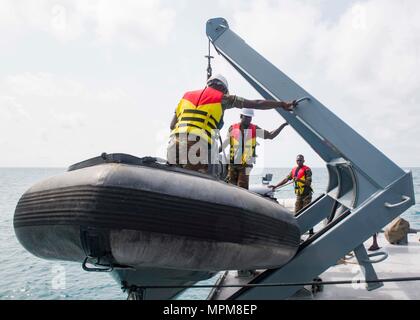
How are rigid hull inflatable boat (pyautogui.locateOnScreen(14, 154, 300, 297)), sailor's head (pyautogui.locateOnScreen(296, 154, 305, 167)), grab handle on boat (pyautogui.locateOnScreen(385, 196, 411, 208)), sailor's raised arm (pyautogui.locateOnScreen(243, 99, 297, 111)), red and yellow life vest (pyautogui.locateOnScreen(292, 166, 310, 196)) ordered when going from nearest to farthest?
rigid hull inflatable boat (pyautogui.locateOnScreen(14, 154, 300, 297)), grab handle on boat (pyautogui.locateOnScreen(385, 196, 411, 208)), sailor's raised arm (pyautogui.locateOnScreen(243, 99, 297, 111)), red and yellow life vest (pyautogui.locateOnScreen(292, 166, 310, 196)), sailor's head (pyautogui.locateOnScreen(296, 154, 305, 167))

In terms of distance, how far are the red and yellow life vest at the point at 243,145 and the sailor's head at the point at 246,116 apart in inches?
2.3

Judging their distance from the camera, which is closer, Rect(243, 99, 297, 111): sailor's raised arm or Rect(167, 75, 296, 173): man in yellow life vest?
Rect(167, 75, 296, 173): man in yellow life vest

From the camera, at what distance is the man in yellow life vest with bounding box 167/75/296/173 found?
2.97 meters

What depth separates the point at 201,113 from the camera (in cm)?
298

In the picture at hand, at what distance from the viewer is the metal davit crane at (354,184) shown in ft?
9.69

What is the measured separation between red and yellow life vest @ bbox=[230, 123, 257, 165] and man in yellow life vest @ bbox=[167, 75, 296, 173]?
162cm

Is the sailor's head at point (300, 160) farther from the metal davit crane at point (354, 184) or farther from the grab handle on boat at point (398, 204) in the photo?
the grab handle on boat at point (398, 204)

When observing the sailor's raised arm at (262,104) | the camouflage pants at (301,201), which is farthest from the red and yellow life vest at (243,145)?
the camouflage pants at (301,201)

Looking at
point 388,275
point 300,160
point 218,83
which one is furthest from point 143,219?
point 300,160

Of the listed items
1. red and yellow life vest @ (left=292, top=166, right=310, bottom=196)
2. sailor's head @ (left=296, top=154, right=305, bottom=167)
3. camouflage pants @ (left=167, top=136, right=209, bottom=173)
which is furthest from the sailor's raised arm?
sailor's head @ (left=296, top=154, right=305, bottom=167)

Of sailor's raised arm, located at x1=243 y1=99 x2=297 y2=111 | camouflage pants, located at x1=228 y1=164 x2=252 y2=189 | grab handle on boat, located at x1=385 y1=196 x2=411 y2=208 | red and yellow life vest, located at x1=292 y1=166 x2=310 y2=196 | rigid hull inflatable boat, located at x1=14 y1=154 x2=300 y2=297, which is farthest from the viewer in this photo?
red and yellow life vest, located at x1=292 y1=166 x2=310 y2=196

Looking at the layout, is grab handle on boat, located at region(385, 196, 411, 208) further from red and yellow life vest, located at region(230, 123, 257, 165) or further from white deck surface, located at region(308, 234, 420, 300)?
red and yellow life vest, located at region(230, 123, 257, 165)

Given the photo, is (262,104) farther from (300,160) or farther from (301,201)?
(300,160)
